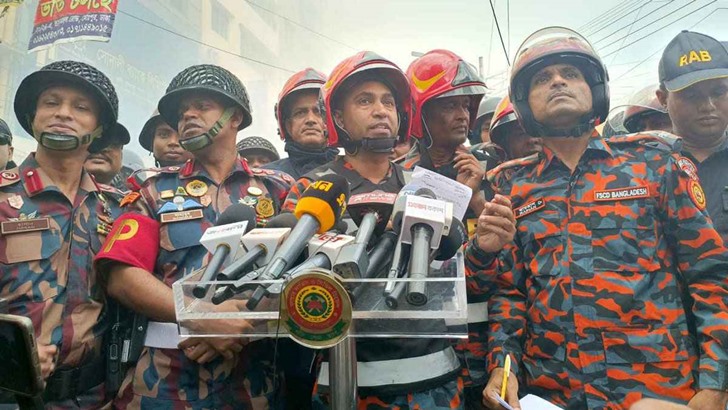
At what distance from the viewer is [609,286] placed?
201 cm

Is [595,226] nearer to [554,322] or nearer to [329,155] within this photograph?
[554,322]

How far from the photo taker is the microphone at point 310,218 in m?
1.14

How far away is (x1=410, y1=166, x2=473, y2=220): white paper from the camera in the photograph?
61.5 inches

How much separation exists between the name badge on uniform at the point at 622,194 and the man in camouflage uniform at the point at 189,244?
5.79 feet

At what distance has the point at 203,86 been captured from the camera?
2707mm

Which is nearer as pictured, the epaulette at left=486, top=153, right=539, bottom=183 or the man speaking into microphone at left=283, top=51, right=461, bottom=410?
the man speaking into microphone at left=283, top=51, right=461, bottom=410

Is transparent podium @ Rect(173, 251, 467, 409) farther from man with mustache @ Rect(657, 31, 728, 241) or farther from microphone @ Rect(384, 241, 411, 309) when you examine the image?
man with mustache @ Rect(657, 31, 728, 241)

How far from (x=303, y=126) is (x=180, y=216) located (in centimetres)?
213

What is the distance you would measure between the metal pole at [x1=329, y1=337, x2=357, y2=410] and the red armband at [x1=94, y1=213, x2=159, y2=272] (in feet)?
4.08

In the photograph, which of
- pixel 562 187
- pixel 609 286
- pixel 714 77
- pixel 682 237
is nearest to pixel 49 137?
pixel 562 187

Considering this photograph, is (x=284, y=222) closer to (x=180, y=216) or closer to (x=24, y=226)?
(x=180, y=216)

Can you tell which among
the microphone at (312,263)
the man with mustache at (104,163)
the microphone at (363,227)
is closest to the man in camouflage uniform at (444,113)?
the microphone at (363,227)

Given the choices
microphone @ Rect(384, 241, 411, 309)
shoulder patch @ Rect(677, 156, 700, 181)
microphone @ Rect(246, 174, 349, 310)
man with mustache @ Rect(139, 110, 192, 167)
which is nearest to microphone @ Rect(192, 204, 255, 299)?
microphone @ Rect(246, 174, 349, 310)

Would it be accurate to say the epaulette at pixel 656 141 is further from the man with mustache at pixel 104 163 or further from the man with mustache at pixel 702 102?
the man with mustache at pixel 104 163
